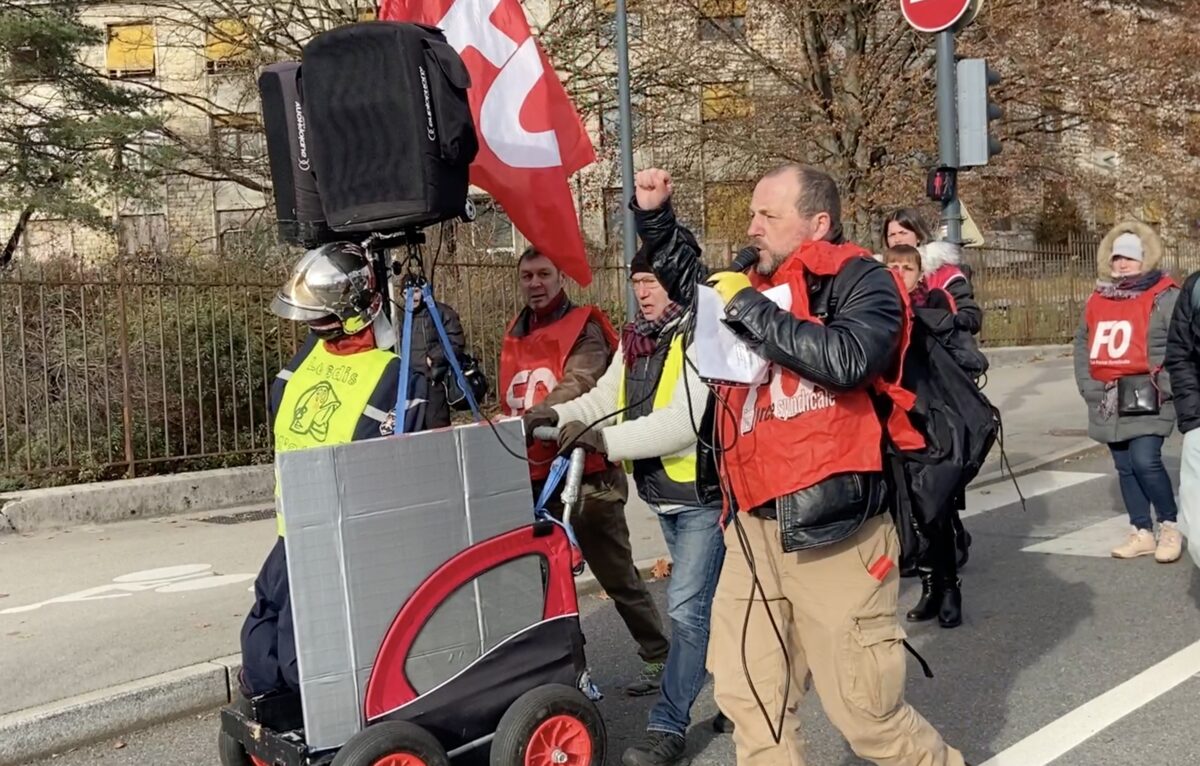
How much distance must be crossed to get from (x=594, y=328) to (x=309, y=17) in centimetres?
1234

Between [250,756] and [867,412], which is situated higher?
[867,412]

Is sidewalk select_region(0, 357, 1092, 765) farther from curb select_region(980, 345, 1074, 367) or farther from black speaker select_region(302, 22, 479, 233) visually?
curb select_region(980, 345, 1074, 367)

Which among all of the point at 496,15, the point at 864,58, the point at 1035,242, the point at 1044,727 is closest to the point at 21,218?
the point at 864,58

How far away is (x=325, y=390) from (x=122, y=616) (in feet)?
10.5

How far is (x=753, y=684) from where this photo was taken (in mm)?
3443

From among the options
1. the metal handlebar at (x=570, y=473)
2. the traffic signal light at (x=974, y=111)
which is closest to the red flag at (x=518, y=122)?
the metal handlebar at (x=570, y=473)

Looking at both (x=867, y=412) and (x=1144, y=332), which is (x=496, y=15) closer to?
(x=867, y=412)

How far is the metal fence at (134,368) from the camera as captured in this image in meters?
9.20

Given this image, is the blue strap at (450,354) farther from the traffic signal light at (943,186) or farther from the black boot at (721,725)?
the traffic signal light at (943,186)

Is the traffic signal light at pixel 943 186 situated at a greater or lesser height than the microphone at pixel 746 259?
greater

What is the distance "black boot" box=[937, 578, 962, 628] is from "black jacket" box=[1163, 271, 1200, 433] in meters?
1.34

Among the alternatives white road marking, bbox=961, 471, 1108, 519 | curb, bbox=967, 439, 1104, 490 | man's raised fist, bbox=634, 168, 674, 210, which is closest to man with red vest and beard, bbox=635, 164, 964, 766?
man's raised fist, bbox=634, 168, 674, 210

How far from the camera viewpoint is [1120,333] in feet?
23.4

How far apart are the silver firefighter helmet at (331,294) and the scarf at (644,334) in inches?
41.5
